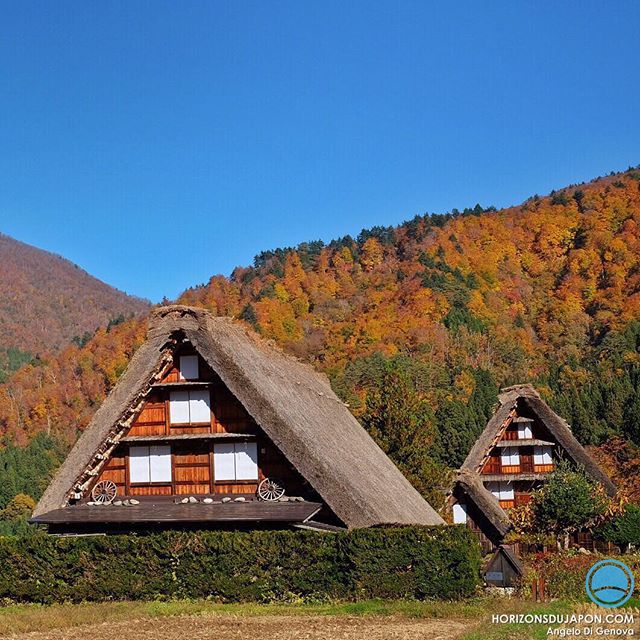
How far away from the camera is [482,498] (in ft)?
126

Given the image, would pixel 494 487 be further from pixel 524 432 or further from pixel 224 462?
pixel 224 462

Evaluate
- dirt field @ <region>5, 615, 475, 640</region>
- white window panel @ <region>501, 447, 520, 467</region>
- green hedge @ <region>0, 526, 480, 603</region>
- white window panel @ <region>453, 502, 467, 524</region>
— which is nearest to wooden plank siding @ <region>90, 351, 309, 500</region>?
green hedge @ <region>0, 526, 480, 603</region>

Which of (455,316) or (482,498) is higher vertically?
(455,316)

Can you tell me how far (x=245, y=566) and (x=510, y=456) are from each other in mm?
21556

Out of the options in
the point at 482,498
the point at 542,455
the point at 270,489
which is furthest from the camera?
the point at 542,455

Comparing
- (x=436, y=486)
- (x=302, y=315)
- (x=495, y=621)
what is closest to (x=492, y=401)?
(x=436, y=486)

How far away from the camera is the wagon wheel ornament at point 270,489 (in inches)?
940

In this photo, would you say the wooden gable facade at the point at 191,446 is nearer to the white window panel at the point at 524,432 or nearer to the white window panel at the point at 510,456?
the white window panel at the point at 510,456

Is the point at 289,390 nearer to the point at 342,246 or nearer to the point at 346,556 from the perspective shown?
the point at 346,556

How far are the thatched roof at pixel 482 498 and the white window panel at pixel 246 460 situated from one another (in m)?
16.0

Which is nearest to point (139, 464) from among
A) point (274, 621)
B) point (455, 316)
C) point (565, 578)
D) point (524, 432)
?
point (274, 621)

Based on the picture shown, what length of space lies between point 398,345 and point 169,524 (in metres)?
83.7

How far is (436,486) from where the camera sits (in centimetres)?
3934

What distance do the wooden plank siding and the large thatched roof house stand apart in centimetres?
1629
